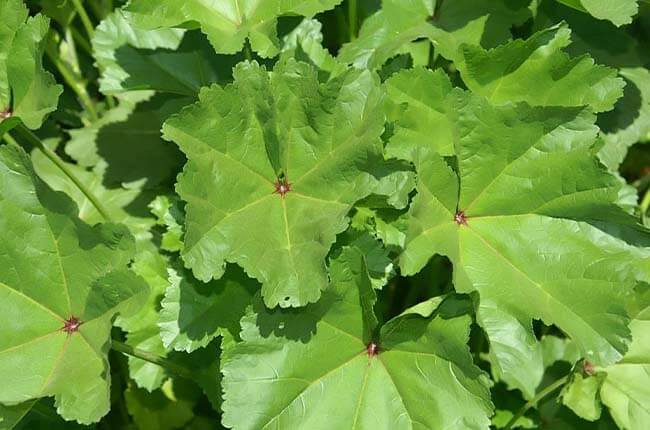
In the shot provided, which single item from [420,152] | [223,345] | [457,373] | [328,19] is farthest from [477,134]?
[328,19]

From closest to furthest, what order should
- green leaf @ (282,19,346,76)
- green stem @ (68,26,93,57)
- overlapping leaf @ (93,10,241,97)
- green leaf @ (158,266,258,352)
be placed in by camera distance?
Answer: 1. green leaf @ (158,266,258,352)
2. green leaf @ (282,19,346,76)
3. overlapping leaf @ (93,10,241,97)
4. green stem @ (68,26,93,57)

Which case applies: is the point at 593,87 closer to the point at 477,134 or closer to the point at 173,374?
the point at 477,134

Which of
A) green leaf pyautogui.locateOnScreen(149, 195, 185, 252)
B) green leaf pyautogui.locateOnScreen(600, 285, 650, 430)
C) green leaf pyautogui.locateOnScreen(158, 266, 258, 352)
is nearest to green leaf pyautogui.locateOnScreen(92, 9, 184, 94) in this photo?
green leaf pyautogui.locateOnScreen(149, 195, 185, 252)

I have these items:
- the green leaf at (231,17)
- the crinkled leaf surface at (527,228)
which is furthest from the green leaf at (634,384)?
the green leaf at (231,17)

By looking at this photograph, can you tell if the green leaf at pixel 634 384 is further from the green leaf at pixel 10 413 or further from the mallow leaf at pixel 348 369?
the green leaf at pixel 10 413

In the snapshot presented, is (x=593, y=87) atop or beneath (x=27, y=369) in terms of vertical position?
atop

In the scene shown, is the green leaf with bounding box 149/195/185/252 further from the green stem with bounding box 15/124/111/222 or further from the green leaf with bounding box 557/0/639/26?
the green leaf with bounding box 557/0/639/26

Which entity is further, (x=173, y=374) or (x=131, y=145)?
(x=131, y=145)


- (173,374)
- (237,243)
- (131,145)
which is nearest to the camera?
(237,243)
